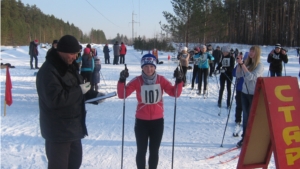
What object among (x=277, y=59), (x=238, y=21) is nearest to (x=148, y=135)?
(x=277, y=59)

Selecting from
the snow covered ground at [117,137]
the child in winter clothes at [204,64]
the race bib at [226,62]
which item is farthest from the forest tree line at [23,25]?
the race bib at [226,62]

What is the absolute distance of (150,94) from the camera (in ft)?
12.9

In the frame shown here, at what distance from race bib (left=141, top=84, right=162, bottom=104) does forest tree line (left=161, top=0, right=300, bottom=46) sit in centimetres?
2844

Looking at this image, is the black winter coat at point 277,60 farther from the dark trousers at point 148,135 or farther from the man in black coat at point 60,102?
the man in black coat at point 60,102

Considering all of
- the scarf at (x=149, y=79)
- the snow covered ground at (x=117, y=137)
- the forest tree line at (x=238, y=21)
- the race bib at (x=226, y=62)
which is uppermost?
the forest tree line at (x=238, y=21)

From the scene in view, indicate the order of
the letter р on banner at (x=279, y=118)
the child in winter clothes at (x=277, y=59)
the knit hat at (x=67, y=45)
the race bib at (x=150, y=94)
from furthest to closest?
the child in winter clothes at (x=277, y=59), the race bib at (x=150, y=94), the letter р on banner at (x=279, y=118), the knit hat at (x=67, y=45)

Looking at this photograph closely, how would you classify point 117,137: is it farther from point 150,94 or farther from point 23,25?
point 23,25

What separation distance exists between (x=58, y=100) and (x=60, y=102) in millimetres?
31

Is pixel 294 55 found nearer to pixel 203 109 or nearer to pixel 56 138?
pixel 203 109

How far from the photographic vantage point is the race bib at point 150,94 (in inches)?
155

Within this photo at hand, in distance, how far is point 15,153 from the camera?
514cm

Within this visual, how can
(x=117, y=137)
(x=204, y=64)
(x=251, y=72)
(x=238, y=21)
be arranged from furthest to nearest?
(x=238, y=21)
(x=204, y=64)
(x=117, y=137)
(x=251, y=72)

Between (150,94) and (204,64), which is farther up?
(204,64)

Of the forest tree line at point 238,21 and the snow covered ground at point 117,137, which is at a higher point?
the forest tree line at point 238,21
